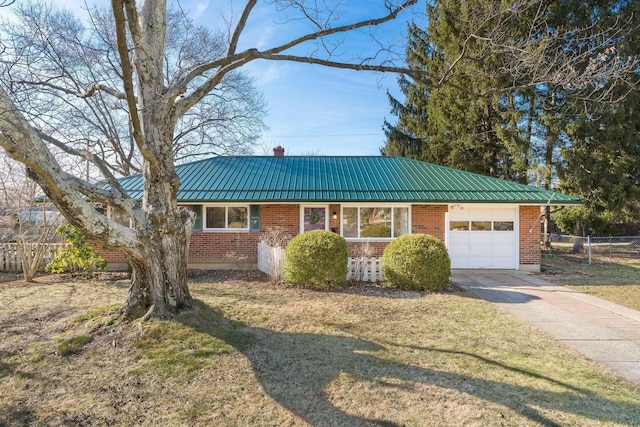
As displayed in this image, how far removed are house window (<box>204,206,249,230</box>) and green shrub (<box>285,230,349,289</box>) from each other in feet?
13.1

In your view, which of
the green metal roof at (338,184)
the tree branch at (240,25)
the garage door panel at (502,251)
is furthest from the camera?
the garage door panel at (502,251)

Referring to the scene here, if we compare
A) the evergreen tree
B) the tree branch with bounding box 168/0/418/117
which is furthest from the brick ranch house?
the evergreen tree

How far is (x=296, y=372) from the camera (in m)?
3.88

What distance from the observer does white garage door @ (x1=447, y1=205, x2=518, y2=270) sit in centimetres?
1168

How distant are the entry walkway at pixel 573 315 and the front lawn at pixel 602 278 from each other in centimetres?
52

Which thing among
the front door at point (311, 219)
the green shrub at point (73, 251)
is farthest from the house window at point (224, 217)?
the green shrub at point (73, 251)

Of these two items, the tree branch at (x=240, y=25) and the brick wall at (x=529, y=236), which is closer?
the tree branch at (x=240, y=25)

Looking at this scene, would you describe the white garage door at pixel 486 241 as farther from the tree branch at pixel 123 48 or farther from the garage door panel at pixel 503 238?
the tree branch at pixel 123 48

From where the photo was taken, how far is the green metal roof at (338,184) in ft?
36.3

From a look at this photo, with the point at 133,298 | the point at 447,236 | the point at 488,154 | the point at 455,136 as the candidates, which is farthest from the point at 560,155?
the point at 133,298

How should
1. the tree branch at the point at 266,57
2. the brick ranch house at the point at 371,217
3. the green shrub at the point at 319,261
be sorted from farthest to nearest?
the brick ranch house at the point at 371,217, the green shrub at the point at 319,261, the tree branch at the point at 266,57

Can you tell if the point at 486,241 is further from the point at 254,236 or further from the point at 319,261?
the point at 254,236

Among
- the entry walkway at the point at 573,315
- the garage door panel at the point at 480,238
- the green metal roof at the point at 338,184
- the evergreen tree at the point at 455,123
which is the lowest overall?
the entry walkway at the point at 573,315

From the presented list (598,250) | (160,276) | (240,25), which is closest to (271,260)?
(160,276)
